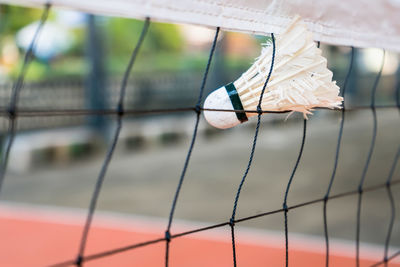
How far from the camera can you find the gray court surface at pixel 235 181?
3.18 metres

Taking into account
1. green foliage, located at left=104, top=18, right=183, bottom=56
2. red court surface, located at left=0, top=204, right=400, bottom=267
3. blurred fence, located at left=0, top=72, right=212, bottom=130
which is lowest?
red court surface, located at left=0, top=204, right=400, bottom=267

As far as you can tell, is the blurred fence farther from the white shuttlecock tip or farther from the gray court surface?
the white shuttlecock tip

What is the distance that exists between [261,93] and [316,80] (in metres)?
0.08

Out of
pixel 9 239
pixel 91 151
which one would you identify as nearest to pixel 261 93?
pixel 9 239

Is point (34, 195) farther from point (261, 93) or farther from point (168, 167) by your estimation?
point (261, 93)

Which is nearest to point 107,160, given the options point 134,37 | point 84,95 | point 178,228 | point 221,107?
point 221,107

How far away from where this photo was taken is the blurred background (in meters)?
3.46

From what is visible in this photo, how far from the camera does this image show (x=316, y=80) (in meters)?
0.64

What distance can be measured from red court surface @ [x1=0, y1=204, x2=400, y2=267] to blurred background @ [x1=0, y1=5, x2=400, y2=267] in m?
0.29

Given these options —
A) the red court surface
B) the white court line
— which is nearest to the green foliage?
the white court line

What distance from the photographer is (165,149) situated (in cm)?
580

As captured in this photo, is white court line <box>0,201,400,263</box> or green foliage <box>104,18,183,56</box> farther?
green foliage <box>104,18,183,56</box>

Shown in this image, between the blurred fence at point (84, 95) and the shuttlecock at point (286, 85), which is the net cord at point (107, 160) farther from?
the blurred fence at point (84, 95)

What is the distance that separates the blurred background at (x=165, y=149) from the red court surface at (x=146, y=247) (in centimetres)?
29
